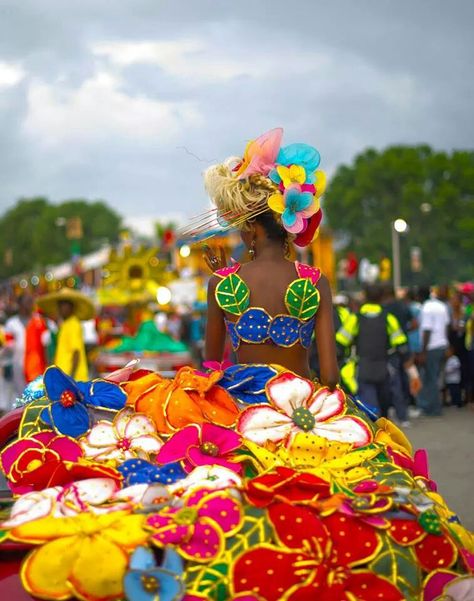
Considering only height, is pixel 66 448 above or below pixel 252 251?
below

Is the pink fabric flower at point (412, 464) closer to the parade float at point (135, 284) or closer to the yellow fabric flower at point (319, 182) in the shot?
the yellow fabric flower at point (319, 182)

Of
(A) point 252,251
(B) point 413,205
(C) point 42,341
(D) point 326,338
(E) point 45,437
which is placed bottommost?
(C) point 42,341

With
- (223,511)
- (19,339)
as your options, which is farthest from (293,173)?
(19,339)

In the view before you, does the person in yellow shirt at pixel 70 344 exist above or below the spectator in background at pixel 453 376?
above

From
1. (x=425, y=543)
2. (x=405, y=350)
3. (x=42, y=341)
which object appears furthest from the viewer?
(x=405, y=350)

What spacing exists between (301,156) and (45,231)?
418ft

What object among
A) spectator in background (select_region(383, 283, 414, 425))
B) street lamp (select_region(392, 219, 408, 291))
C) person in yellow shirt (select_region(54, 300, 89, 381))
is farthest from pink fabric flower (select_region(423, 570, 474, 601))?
street lamp (select_region(392, 219, 408, 291))

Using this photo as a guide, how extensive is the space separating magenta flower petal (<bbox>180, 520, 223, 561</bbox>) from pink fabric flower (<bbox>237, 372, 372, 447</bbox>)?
787 mm

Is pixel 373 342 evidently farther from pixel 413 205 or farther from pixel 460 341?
pixel 413 205

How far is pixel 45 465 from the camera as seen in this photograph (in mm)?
3641

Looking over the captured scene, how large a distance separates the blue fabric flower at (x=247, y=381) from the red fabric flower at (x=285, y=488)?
71 centimetres

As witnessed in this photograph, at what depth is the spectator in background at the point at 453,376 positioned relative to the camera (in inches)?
629

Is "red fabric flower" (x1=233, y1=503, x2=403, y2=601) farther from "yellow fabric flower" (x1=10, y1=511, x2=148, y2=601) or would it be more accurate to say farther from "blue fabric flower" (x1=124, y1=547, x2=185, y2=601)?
"yellow fabric flower" (x1=10, y1=511, x2=148, y2=601)

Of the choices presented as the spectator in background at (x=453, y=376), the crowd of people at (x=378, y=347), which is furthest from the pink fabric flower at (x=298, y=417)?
the spectator in background at (x=453, y=376)
